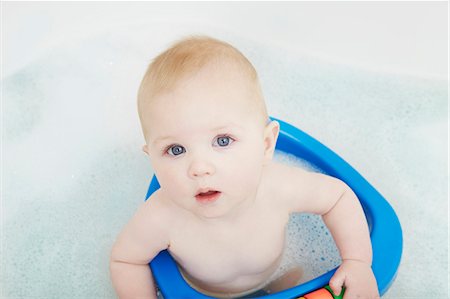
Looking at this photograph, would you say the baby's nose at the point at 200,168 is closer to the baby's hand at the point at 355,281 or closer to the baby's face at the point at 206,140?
the baby's face at the point at 206,140

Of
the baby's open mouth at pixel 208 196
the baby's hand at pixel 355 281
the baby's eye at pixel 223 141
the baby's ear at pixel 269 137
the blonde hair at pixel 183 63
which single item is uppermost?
the blonde hair at pixel 183 63

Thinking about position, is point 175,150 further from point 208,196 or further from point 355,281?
point 355,281

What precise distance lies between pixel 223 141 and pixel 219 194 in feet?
0.25

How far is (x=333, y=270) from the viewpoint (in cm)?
100

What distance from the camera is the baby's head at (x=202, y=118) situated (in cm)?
80

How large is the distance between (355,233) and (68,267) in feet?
1.89

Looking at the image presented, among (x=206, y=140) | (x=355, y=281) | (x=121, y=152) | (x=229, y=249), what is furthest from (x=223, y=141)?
(x=121, y=152)

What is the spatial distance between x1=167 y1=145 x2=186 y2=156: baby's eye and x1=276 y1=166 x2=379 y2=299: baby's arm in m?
0.24

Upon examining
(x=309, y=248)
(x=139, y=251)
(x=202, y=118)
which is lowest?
(x=309, y=248)

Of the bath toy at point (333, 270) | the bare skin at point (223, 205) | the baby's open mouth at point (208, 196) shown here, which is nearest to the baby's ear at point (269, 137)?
the bare skin at point (223, 205)

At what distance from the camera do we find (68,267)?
3.99 feet

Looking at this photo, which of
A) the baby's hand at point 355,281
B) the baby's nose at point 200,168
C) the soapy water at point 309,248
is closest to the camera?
the baby's nose at point 200,168

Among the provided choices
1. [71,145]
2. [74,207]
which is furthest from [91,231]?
[71,145]

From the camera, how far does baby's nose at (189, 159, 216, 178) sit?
794 millimetres
